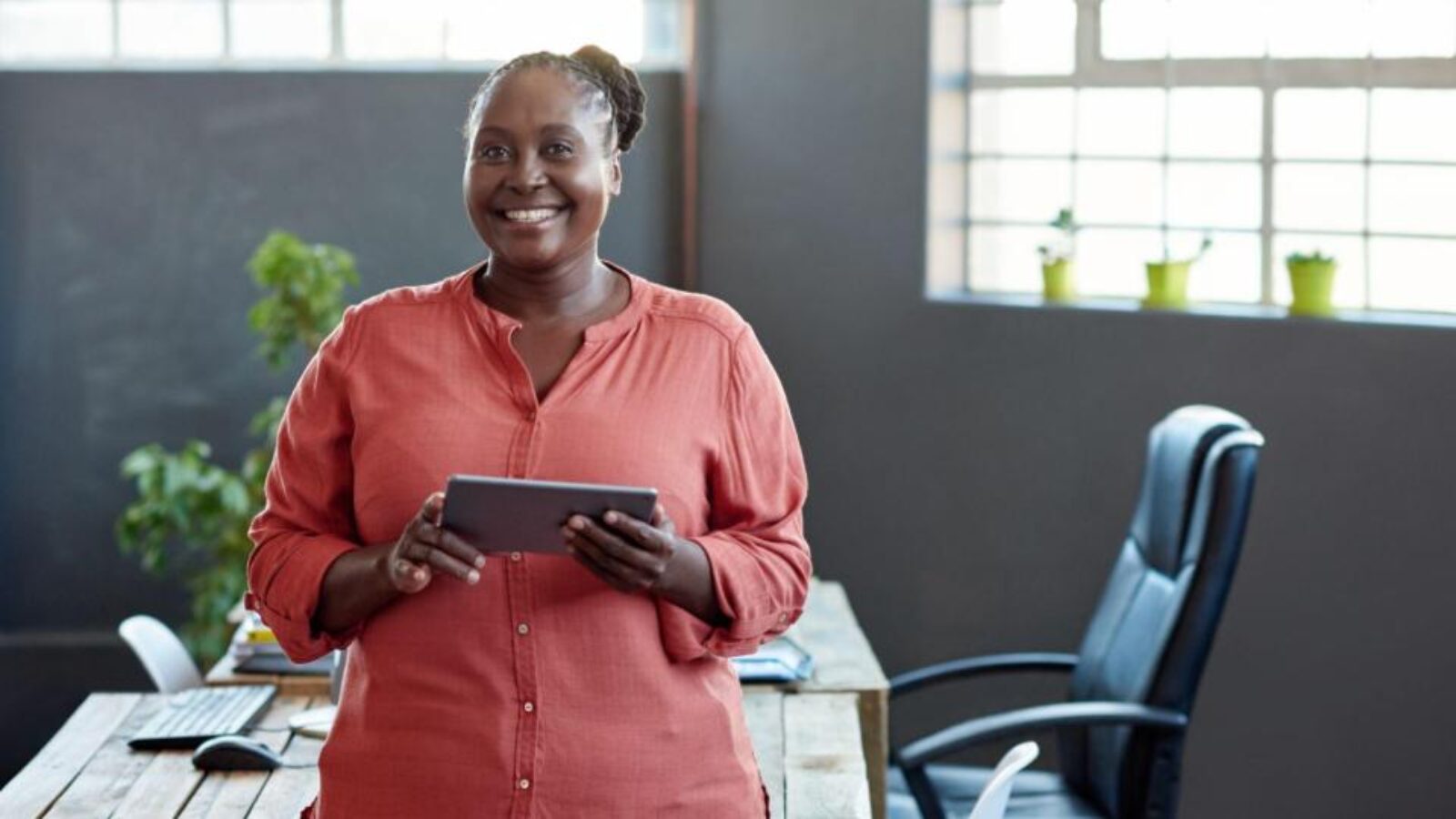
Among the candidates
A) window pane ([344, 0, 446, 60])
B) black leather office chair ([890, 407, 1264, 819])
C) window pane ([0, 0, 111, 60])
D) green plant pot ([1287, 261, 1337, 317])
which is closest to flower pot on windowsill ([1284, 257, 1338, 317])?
green plant pot ([1287, 261, 1337, 317])

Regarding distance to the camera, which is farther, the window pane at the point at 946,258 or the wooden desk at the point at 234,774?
the window pane at the point at 946,258

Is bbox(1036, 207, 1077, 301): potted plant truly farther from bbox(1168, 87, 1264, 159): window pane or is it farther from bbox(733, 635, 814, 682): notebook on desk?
bbox(733, 635, 814, 682): notebook on desk

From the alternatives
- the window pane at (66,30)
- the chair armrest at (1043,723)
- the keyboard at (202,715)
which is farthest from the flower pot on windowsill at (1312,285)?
the window pane at (66,30)

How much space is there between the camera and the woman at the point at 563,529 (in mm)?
2113

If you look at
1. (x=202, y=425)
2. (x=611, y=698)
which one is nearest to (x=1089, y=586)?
(x=202, y=425)

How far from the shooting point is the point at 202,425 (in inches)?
232

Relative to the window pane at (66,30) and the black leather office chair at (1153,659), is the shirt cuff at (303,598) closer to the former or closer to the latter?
the black leather office chair at (1153,659)

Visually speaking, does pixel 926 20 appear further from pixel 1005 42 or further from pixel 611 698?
pixel 611 698

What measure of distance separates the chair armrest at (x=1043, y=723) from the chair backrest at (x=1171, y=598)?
39 mm

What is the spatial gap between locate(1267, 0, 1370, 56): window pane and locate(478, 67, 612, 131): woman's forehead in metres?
3.11

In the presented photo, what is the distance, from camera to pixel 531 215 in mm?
2199

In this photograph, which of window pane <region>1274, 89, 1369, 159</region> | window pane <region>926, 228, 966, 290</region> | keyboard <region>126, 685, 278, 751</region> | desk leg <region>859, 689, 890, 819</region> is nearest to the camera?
keyboard <region>126, 685, 278, 751</region>

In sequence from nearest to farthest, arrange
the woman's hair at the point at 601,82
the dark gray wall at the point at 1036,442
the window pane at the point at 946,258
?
the woman's hair at the point at 601,82
the dark gray wall at the point at 1036,442
the window pane at the point at 946,258

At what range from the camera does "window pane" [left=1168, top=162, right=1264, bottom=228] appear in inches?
200
